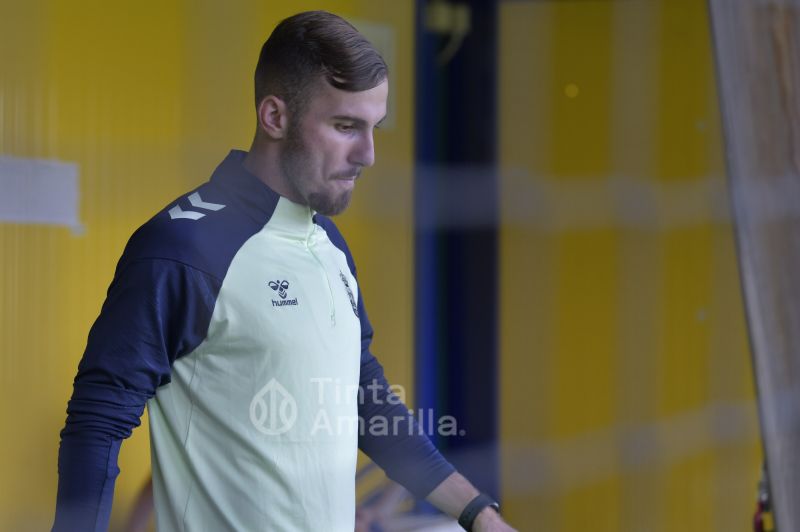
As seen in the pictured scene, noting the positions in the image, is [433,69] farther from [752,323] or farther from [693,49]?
[752,323]

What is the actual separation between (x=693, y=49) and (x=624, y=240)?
368mm

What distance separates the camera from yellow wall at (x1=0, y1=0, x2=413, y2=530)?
1.20 m

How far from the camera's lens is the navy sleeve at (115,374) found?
0.89 meters

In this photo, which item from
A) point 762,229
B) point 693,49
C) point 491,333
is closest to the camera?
point 762,229

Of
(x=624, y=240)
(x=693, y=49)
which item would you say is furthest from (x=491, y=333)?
(x=693, y=49)

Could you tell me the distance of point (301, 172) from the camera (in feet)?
3.43

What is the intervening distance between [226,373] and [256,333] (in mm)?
45

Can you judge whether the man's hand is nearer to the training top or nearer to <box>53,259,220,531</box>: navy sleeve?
the training top

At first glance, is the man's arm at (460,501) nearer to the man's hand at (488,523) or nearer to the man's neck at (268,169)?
the man's hand at (488,523)

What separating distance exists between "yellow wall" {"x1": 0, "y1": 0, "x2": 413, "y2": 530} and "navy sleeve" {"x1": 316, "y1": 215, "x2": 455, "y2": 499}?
9.7 inches

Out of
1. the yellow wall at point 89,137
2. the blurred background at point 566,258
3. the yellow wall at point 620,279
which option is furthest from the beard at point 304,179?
the yellow wall at point 620,279

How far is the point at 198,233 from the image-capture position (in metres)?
0.98

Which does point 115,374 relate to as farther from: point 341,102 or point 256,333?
point 341,102

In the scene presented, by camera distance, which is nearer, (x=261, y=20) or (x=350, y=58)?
(x=350, y=58)
